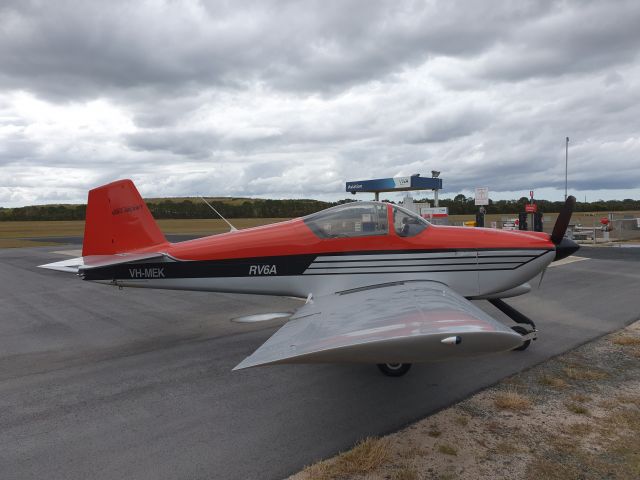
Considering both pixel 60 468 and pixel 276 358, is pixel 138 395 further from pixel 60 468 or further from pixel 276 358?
pixel 276 358

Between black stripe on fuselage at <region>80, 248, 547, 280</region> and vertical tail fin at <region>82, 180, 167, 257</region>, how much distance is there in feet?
1.50

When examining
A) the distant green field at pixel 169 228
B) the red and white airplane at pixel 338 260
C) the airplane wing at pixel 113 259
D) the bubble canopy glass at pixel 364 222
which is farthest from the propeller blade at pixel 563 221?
the distant green field at pixel 169 228

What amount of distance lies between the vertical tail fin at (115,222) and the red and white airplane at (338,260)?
16 mm

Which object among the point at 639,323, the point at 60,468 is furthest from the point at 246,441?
the point at 639,323

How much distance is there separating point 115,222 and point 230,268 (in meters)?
2.31

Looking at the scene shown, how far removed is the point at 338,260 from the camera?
5.79 metres

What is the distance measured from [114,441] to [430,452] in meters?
2.83

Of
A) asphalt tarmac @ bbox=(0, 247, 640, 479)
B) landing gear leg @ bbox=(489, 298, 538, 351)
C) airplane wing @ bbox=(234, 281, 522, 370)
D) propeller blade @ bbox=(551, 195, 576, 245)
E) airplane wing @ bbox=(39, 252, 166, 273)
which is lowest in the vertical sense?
asphalt tarmac @ bbox=(0, 247, 640, 479)

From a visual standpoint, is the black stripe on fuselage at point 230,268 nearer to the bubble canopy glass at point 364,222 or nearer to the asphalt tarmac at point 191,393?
the bubble canopy glass at point 364,222

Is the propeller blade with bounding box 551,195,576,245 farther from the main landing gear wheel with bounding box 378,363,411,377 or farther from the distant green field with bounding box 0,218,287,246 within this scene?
the distant green field with bounding box 0,218,287,246

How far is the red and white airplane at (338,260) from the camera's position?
5.05 m

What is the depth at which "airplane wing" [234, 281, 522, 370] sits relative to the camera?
298 cm

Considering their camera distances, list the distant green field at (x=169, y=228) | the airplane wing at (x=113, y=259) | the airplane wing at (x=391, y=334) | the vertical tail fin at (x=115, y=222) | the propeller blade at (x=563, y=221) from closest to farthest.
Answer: the airplane wing at (x=391, y=334), the propeller blade at (x=563, y=221), the airplane wing at (x=113, y=259), the vertical tail fin at (x=115, y=222), the distant green field at (x=169, y=228)

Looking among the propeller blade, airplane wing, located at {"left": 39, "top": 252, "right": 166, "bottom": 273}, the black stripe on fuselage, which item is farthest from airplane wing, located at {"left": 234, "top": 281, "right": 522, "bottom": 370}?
airplane wing, located at {"left": 39, "top": 252, "right": 166, "bottom": 273}
